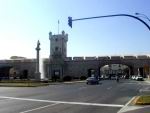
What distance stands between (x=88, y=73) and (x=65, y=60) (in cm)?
958

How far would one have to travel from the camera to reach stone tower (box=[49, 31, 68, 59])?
145962 millimetres

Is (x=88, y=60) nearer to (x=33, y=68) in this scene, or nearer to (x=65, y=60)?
(x=65, y=60)

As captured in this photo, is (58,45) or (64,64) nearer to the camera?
(64,64)

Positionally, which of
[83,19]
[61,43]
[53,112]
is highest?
[61,43]

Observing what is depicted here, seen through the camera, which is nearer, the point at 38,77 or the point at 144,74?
the point at 38,77

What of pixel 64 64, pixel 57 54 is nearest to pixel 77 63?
pixel 64 64

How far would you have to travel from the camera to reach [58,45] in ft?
490

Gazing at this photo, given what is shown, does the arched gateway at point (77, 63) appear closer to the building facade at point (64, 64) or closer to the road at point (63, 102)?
the building facade at point (64, 64)

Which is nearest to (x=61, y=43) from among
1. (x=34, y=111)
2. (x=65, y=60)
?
(x=65, y=60)

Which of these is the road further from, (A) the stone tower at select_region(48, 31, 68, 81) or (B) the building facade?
(A) the stone tower at select_region(48, 31, 68, 81)

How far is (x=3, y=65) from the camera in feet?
493

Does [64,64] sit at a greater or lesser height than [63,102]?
greater

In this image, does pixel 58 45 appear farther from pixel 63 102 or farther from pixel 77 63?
pixel 63 102

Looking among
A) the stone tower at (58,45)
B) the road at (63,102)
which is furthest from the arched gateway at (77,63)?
the road at (63,102)
